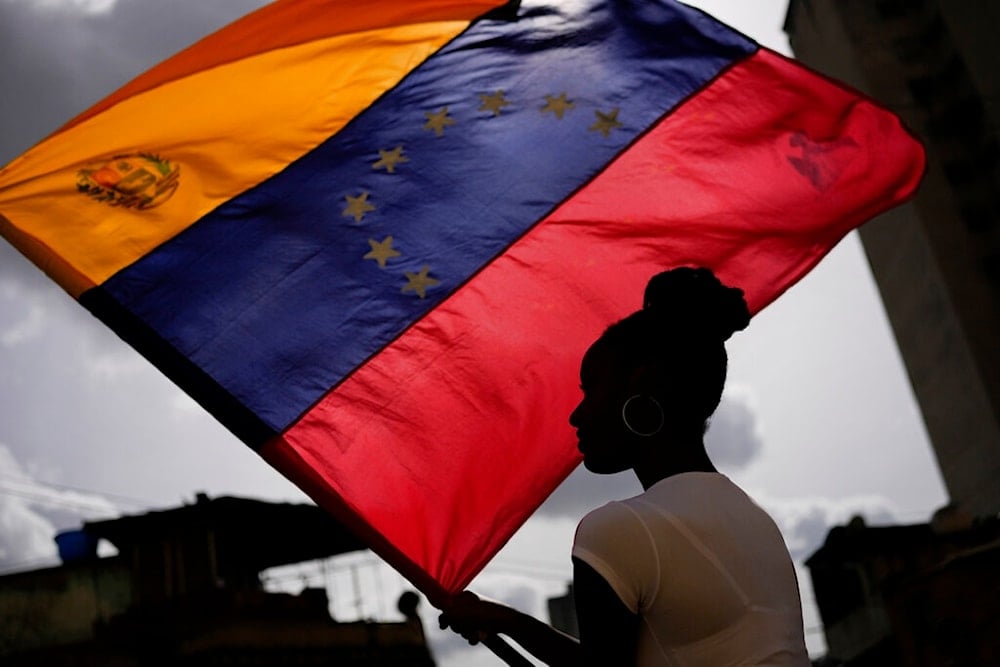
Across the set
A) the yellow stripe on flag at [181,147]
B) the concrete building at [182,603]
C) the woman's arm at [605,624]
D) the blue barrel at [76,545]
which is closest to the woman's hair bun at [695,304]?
the woman's arm at [605,624]

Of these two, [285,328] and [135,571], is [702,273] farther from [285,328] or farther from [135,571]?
[135,571]

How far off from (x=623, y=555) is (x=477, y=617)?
606 mm

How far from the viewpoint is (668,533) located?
228 cm

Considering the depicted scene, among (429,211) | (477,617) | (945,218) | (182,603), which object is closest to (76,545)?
(182,603)

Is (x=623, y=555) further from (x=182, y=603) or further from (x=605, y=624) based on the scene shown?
(x=182, y=603)

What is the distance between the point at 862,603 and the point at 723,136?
35188 mm

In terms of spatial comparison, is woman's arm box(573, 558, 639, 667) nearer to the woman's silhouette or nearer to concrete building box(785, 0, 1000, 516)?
the woman's silhouette

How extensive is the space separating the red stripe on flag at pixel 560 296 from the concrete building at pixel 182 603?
85.1 feet

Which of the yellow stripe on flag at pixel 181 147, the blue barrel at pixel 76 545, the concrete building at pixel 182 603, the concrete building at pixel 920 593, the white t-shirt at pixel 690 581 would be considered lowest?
the concrete building at pixel 920 593

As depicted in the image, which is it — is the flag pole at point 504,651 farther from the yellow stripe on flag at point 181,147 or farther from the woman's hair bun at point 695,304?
the yellow stripe on flag at point 181,147

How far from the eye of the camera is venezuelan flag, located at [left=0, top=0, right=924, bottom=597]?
3.77 m

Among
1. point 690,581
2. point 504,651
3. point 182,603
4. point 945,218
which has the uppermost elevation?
point 690,581

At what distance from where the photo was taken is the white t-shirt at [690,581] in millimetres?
2227

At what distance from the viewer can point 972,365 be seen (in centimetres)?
3781
